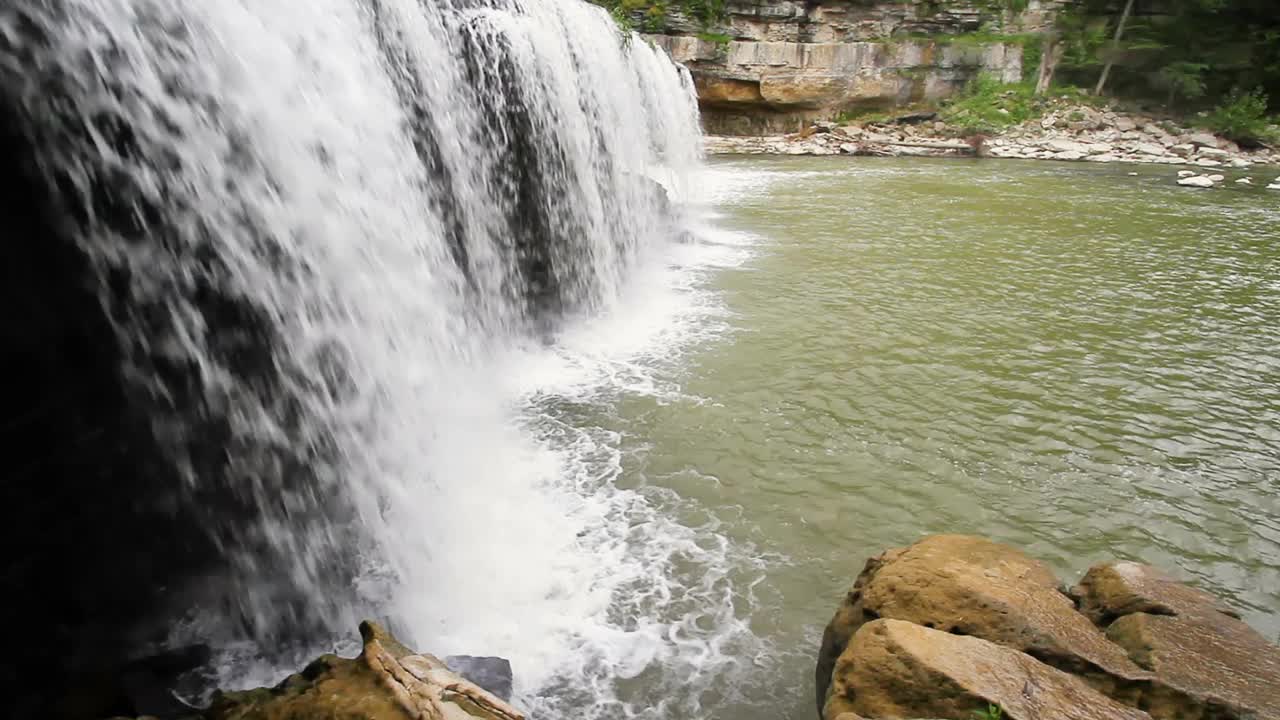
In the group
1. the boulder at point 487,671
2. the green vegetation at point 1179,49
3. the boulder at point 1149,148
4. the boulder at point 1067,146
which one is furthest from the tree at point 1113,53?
the boulder at point 487,671

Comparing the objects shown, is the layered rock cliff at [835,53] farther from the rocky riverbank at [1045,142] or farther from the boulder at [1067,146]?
the boulder at [1067,146]

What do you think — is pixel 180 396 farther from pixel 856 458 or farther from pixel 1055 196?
pixel 1055 196

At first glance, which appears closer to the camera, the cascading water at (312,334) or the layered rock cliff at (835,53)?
the cascading water at (312,334)

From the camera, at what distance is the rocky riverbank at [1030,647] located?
2355 millimetres

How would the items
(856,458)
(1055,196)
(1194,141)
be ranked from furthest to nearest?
(1194,141) → (1055,196) → (856,458)

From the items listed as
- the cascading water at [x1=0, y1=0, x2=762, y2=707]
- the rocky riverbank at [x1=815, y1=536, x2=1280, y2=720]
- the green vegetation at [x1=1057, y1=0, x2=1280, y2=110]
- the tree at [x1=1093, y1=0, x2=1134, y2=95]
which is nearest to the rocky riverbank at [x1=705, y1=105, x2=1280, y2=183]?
the tree at [x1=1093, y1=0, x2=1134, y2=95]

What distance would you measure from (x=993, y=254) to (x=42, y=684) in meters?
12.0

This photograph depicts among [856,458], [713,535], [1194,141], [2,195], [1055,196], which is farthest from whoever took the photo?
[1194,141]

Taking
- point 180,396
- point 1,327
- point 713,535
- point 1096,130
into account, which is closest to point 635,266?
point 713,535

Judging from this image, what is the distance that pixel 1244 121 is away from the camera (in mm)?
24891

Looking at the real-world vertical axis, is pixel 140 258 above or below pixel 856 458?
above

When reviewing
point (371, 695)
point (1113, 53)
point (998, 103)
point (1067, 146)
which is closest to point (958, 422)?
point (371, 695)

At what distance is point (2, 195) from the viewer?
2455 mm

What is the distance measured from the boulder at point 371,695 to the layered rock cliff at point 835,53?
28.5 metres
